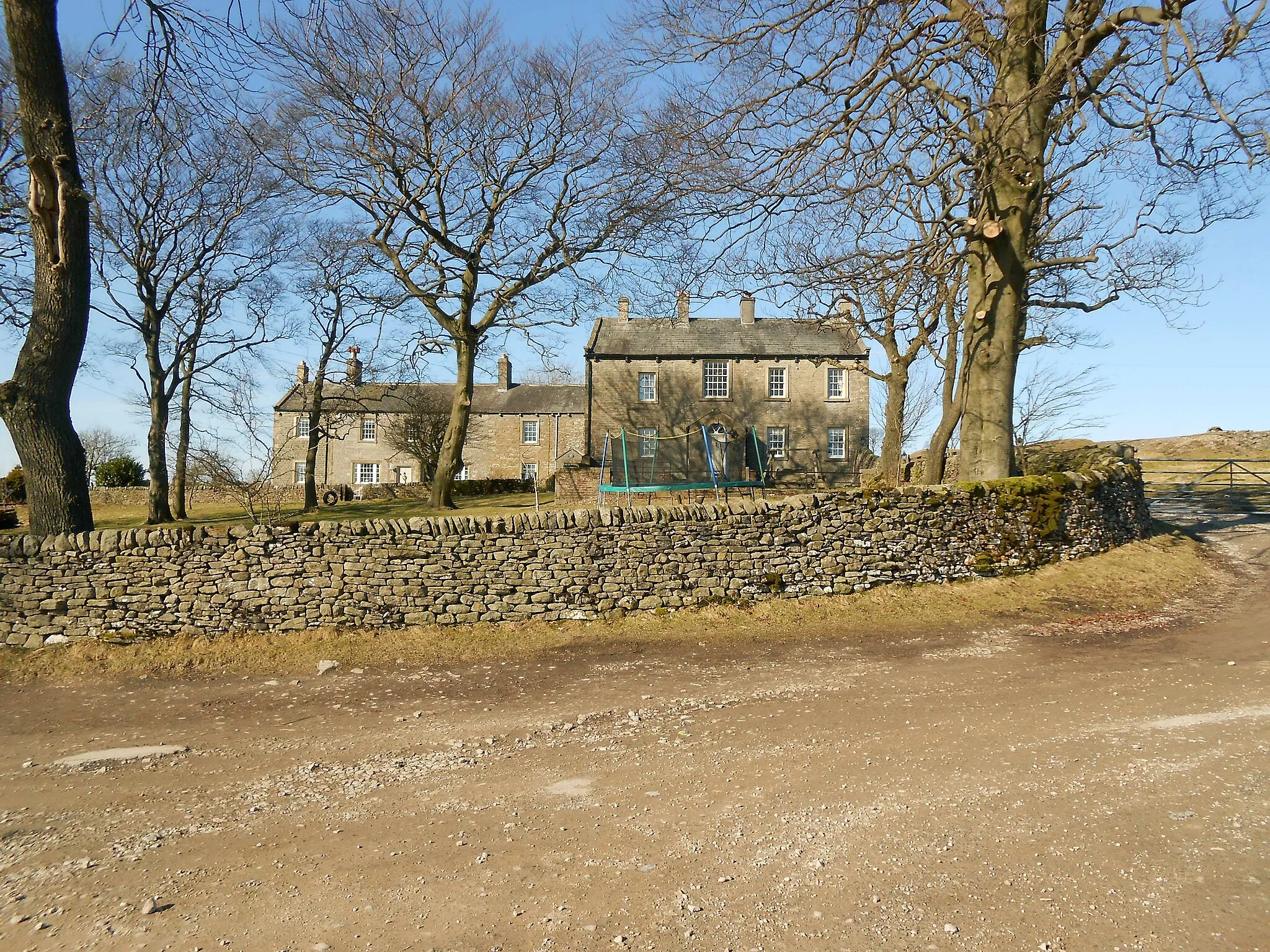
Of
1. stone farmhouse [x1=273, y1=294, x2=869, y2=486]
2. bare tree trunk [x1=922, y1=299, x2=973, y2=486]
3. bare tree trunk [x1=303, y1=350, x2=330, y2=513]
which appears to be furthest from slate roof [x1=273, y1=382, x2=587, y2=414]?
bare tree trunk [x1=922, y1=299, x2=973, y2=486]

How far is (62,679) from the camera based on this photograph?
8039 millimetres

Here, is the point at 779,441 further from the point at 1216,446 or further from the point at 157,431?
A: the point at 157,431

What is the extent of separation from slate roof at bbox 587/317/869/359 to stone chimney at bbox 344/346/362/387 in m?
10.8

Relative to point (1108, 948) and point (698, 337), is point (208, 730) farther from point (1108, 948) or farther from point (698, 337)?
point (698, 337)

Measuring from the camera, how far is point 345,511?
26.4 meters

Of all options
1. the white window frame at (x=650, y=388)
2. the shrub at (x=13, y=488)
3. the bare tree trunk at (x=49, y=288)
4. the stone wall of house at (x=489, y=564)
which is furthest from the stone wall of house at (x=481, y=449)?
the bare tree trunk at (x=49, y=288)

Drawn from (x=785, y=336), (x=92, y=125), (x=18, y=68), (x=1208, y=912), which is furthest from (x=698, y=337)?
(x=1208, y=912)

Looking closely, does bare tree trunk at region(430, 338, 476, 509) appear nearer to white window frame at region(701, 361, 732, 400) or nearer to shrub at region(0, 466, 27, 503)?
white window frame at region(701, 361, 732, 400)

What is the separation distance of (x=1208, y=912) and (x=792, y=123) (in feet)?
29.1

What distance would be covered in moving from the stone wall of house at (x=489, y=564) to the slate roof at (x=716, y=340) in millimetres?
23565

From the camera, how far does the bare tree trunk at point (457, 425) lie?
1864cm

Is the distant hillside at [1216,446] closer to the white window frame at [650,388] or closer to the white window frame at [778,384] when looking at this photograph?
the white window frame at [778,384]

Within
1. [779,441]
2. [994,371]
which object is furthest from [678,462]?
[779,441]

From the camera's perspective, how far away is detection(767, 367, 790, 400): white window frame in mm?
34656
